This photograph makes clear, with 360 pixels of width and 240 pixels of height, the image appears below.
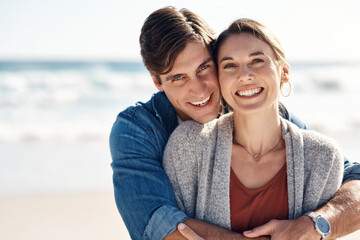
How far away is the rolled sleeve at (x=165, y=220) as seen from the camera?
2.28 metres

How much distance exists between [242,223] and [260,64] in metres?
0.80

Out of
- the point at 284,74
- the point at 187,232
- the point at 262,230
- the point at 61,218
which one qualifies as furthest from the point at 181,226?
the point at 61,218

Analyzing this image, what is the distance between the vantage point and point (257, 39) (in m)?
2.38

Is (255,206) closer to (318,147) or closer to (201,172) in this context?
(201,172)

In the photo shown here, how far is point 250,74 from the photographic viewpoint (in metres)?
2.33

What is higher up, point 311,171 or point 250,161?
point 250,161

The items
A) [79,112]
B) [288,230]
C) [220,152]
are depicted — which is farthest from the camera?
[79,112]

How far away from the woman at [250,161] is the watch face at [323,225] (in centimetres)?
10

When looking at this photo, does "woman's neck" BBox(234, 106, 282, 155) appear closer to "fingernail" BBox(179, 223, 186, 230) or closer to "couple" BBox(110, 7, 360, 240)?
Result: "couple" BBox(110, 7, 360, 240)

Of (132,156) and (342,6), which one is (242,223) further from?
(342,6)

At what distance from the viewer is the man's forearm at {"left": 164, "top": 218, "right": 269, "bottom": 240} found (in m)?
2.27

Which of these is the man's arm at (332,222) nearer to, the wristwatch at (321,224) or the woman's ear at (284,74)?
the wristwatch at (321,224)

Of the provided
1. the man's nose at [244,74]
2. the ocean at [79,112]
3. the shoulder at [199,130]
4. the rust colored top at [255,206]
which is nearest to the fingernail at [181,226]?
the rust colored top at [255,206]

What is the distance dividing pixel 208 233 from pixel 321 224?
0.54 m
